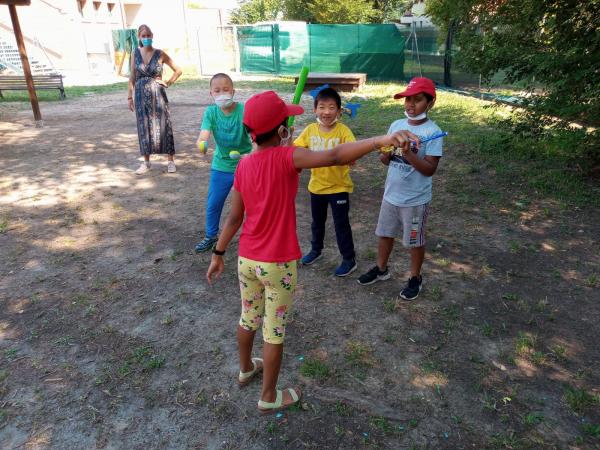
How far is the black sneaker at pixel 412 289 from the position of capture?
11.6 ft

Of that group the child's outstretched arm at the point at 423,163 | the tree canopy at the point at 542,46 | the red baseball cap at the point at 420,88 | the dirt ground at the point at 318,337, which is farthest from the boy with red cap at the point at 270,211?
the tree canopy at the point at 542,46

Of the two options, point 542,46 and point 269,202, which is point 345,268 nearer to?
point 269,202

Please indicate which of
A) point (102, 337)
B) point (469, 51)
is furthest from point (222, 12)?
point (102, 337)

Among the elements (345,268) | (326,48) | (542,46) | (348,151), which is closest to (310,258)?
(345,268)

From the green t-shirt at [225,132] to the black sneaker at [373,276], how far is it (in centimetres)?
155

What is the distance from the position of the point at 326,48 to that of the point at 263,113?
17.8 metres

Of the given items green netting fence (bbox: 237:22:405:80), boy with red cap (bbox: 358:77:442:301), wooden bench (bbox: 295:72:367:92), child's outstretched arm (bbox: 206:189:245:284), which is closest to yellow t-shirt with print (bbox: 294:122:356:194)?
boy with red cap (bbox: 358:77:442:301)

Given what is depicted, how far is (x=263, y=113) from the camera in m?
2.08

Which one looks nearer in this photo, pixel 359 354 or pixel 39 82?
pixel 359 354

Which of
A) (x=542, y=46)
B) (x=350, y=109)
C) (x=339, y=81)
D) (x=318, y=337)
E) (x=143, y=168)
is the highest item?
(x=542, y=46)

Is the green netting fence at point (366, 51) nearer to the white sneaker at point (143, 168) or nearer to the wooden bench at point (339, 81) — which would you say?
the wooden bench at point (339, 81)

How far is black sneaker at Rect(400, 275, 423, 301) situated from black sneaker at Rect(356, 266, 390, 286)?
0.29 meters

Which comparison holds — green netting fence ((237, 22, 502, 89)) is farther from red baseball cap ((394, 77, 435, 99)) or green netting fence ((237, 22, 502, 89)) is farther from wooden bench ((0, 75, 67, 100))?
red baseball cap ((394, 77, 435, 99))

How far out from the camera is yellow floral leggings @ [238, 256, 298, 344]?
2236 mm
